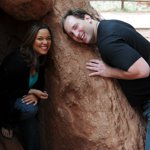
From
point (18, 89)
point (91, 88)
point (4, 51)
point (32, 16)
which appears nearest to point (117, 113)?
point (91, 88)

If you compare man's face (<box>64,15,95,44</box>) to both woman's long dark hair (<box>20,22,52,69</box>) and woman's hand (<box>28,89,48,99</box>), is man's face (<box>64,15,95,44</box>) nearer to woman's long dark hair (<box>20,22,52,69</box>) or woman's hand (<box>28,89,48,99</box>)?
woman's long dark hair (<box>20,22,52,69</box>)

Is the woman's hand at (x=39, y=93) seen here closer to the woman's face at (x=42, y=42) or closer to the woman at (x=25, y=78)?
the woman at (x=25, y=78)

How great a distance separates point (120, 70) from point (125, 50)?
0.52 ft

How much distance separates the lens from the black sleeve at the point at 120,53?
7.95 feet

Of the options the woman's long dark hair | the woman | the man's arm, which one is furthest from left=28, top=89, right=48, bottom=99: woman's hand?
the man's arm

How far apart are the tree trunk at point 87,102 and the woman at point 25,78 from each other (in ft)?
0.35

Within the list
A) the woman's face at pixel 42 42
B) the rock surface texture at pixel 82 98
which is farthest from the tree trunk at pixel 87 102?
the woman's face at pixel 42 42

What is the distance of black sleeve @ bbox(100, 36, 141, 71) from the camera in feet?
7.95

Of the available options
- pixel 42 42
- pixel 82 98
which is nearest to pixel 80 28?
pixel 42 42

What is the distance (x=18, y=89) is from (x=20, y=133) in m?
0.61

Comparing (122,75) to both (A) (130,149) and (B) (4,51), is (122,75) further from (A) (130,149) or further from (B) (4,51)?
(B) (4,51)

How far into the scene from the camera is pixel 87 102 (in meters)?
2.73

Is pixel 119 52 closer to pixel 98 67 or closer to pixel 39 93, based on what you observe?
pixel 98 67

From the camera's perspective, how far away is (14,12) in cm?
266
